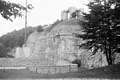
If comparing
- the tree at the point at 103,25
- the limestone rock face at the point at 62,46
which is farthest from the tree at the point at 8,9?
the limestone rock face at the point at 62,46

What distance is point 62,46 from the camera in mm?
35312

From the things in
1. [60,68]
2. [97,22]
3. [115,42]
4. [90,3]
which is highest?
[90,3]

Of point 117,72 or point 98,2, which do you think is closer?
point 117,72

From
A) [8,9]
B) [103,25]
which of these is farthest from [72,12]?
[8,9]

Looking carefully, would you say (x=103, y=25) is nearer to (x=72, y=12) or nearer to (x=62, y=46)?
(x=62, y=46)

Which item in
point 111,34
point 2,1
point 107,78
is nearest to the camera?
point 2,1

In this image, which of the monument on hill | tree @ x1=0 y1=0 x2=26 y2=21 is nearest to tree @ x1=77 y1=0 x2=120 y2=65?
tree @ x1=0 y1=0 x2=26 y2=21

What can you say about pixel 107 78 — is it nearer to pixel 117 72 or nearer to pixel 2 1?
pixel 117 72

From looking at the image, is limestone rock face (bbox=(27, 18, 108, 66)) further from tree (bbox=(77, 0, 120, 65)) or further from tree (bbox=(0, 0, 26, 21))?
tree (bbox=(0, 0, 26, 21))

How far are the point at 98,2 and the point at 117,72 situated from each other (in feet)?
20.9

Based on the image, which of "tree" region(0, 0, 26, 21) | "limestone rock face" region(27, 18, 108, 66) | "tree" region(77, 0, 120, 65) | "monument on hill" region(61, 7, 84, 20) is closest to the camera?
"tree" region(0, 0, 26, 21)

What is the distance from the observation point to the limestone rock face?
110 ft

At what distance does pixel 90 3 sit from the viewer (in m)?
22.6

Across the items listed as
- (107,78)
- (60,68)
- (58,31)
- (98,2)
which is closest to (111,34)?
(98,2)
